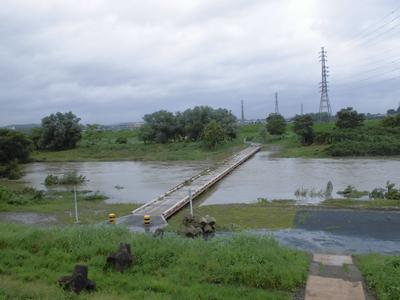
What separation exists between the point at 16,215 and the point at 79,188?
10.5 meters

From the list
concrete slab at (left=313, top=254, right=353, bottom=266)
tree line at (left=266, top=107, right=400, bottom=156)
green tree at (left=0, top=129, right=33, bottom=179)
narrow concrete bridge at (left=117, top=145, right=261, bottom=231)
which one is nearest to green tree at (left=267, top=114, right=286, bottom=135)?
tree line at (left=266, top=107, right=400, bottom=156)

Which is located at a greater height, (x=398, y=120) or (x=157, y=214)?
(x=398, y=120)

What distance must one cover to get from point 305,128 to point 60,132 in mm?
34365

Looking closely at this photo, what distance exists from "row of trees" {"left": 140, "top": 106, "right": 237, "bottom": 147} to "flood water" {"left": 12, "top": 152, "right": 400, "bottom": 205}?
64.6 feet

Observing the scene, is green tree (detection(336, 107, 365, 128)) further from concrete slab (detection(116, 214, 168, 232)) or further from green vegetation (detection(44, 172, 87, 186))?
concrete slab (detection(116, 214, 168, 232))

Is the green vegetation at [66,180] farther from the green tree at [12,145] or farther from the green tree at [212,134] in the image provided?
the green tree at [212,134]

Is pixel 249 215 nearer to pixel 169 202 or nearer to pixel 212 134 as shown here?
Answer: pixel 169 202

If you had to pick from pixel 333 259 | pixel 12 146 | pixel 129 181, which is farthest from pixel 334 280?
pixel 12 146

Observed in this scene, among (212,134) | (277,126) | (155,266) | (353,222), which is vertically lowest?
(353,222)

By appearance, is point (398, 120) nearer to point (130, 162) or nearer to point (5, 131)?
point (130, 162)

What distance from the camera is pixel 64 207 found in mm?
20578

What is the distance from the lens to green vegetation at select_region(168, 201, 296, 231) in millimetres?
15563

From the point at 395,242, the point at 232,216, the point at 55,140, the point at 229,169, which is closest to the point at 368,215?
the point at 395,242

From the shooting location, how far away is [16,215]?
18750 millimetres
